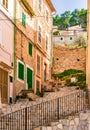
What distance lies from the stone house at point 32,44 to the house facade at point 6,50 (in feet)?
4.03

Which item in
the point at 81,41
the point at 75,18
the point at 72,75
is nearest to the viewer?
the point at 72,75

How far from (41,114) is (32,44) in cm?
1495

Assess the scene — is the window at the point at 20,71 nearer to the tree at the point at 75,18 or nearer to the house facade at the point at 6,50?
the house facade at the point at 6,50

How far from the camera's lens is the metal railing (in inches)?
747

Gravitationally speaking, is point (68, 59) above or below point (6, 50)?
above

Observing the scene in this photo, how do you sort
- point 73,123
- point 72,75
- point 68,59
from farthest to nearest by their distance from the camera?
point 68,59 → point 72,75 → point 73,123

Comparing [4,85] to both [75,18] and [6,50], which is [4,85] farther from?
[75,18]

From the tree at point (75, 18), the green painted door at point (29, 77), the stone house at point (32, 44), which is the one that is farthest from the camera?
the tree at point (75, 18)

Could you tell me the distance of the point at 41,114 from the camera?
20188 millimetres

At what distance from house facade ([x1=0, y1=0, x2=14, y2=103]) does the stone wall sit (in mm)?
19785

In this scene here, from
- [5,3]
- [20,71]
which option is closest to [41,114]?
[5,3]

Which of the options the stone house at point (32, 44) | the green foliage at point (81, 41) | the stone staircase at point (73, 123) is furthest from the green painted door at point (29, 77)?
the green foliage at point (81, 41)

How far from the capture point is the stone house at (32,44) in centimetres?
3059

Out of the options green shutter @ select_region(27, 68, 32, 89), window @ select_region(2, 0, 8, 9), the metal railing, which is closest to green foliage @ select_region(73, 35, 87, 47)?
green shutter @ select_region(27, 68, 32, 89)
